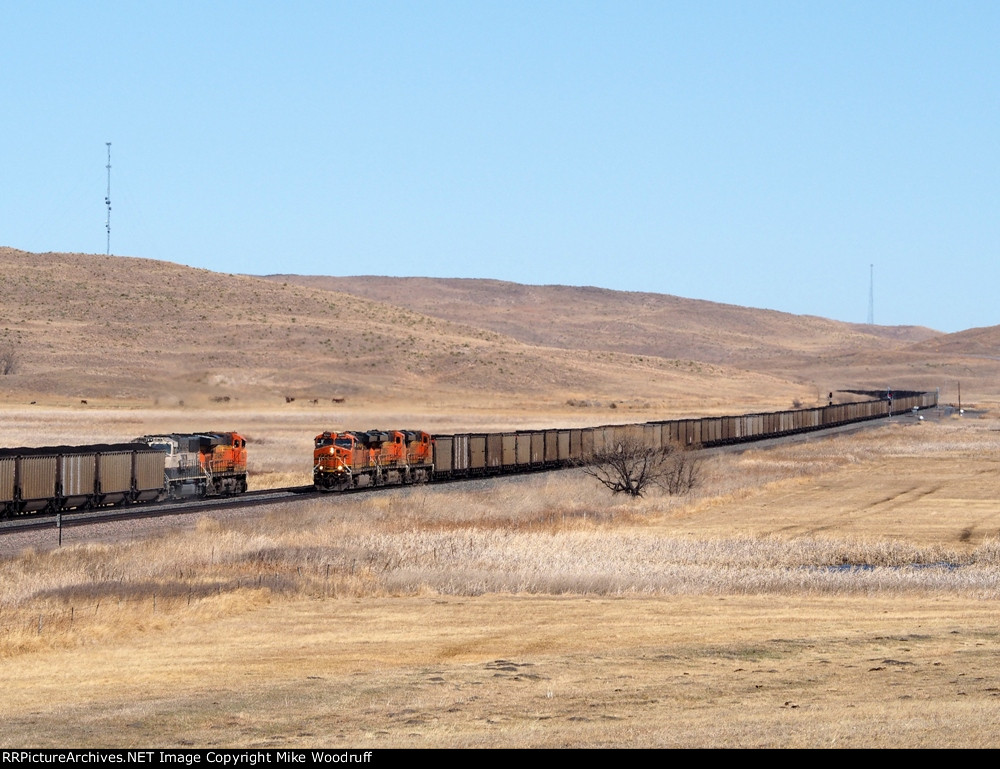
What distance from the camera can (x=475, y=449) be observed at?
215ft

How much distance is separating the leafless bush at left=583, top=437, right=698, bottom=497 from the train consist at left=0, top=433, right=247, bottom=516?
55.2 ft

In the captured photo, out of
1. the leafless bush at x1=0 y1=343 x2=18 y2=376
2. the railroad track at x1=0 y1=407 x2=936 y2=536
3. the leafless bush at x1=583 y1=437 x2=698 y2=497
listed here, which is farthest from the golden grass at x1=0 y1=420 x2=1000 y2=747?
the leafless bush at x1=0 y1=343 x2=18 y2=376

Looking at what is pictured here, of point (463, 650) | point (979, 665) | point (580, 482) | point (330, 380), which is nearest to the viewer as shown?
point (979, 665)

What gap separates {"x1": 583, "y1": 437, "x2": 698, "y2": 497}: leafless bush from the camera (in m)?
59.3

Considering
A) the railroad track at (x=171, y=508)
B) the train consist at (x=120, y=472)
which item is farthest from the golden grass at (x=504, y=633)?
the train consist at (x=120, y=472)

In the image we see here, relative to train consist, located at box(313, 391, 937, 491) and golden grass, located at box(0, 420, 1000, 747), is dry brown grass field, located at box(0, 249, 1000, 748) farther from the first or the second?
train consist, located at box(313, 391, 937, 491)

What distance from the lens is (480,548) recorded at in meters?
35.0

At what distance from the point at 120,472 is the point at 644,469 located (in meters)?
22.8

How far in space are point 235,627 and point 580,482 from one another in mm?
40636

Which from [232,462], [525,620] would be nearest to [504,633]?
[525,620]

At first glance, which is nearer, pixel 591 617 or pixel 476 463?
pixel 591 617
